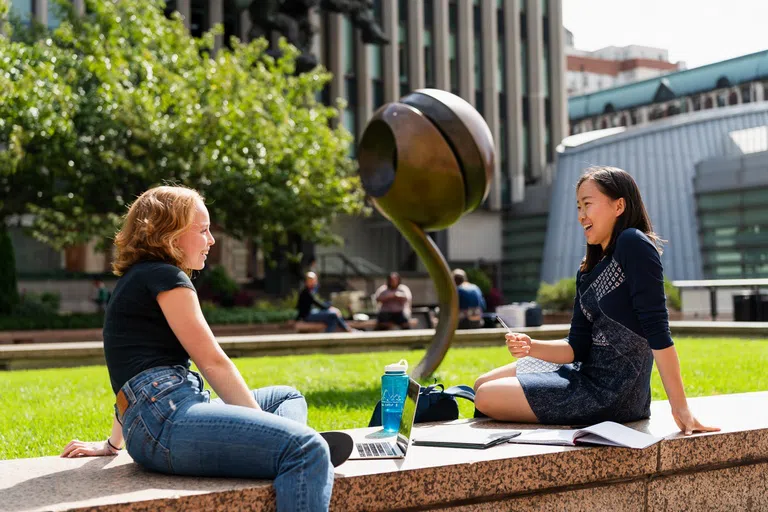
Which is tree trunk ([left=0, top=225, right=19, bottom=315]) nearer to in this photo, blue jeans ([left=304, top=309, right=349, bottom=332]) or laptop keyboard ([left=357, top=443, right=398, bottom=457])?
blue jeans ([left=304, top=309, right=349, bottom=332])

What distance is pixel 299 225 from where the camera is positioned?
21.8 m

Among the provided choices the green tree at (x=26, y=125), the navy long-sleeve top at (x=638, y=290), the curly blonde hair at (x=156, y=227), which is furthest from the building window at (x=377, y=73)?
the curly blonde hair at (x=156, y=227)

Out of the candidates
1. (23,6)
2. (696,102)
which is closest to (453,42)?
(696,102)

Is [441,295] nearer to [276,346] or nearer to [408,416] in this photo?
[408,416]

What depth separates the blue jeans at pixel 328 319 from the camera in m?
16.7

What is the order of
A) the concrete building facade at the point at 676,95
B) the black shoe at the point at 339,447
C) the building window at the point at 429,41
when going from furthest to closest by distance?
the concrete building facade at the point at 676,95 → the building window at the point at 429,41 → the black shoe at the point at 339,447

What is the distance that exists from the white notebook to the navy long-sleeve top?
401 mm

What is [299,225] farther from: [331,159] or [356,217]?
[356,217]

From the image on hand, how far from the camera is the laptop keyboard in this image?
3438 mm

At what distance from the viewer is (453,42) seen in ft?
138

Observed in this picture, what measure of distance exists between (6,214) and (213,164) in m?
5.64

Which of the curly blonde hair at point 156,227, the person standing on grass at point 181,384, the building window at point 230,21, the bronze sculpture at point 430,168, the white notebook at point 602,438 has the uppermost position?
the building window at point 230,21

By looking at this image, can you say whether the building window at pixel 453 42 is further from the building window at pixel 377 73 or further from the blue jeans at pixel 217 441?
the blue jeans at pixel 217 441

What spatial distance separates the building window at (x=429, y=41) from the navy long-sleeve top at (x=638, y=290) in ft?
124
